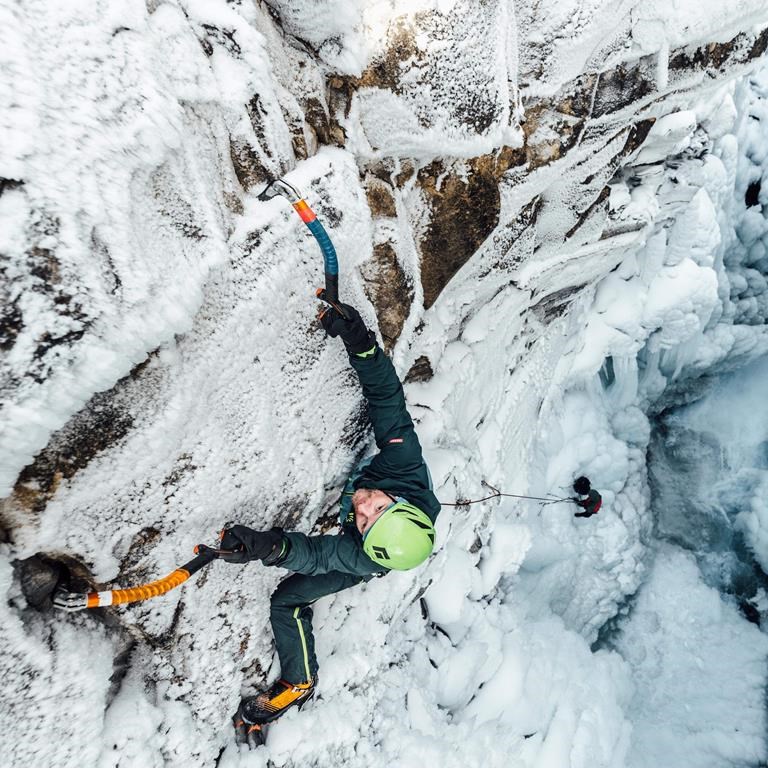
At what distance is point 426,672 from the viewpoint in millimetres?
2742

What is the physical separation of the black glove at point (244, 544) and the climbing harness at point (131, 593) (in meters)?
0.04

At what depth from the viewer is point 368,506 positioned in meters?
1.70

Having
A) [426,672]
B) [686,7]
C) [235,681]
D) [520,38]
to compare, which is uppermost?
[520,38]

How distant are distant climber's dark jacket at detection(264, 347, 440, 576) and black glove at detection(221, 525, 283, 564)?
151mm

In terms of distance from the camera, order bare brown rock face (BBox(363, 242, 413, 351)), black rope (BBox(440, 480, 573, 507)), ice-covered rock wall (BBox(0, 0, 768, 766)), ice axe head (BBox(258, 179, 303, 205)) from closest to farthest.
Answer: ice-covered rock wall (BBox(0, 0, 768, 766))
ice axe head (BBox(258, 179, 303, 205))
bare brown rock face (BBox(363, 242, 413, 351))
black rope (BBox(440, 480, 573, 507))

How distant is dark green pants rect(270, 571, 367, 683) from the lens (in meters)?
1.83

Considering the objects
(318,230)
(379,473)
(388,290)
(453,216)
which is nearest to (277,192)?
(318,230)

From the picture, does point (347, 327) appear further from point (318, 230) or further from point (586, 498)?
point (586, 498)

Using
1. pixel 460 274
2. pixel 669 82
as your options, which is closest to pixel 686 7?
pixel 669 82

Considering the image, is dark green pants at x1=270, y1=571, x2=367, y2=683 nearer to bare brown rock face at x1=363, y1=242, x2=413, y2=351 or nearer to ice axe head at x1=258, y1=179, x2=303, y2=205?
bare brown rock face at x1=363, y1=242, x2=413, y2=351

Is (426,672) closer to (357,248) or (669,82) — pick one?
(357,248)

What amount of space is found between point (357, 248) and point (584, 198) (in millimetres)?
1278

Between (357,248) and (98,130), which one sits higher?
(98,130)

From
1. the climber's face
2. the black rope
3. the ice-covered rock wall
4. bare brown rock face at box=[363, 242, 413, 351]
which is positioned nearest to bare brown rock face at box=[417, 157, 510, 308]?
the ice-covered rock wall
